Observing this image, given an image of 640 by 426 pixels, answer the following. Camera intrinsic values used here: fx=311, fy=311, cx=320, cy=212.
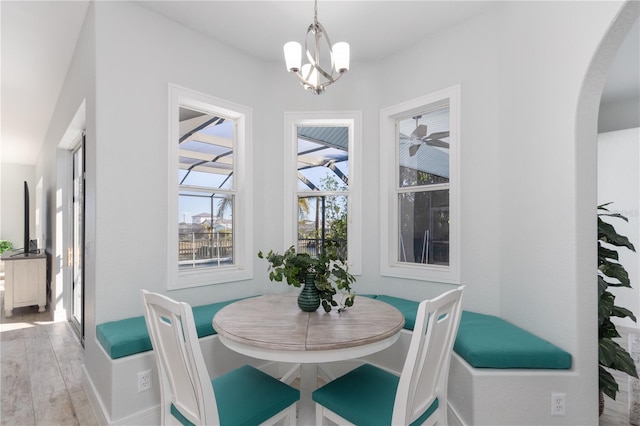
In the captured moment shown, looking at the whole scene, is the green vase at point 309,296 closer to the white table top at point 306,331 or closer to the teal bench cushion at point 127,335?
the white table top at point 306,331

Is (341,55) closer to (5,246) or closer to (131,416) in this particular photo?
(131,416)

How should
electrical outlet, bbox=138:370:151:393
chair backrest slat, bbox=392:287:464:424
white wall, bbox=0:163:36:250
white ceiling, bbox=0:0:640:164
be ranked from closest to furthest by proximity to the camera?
chair backrest slat, bbox=392:287:464:424 → electrical outlet, bbox=138:370:151:393 → white ceiling, bbox=0:0:640:164 → white wall, bbox=0:163:36:250

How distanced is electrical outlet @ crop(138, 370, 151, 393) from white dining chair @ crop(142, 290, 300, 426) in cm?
56

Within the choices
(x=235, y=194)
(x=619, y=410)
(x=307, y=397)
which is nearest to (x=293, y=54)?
(x=235, y=194)

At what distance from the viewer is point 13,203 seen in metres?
7.33

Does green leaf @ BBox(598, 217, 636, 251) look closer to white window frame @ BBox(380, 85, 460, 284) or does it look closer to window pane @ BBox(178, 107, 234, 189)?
white window frame @ BBox(380, 85, 460, 284)

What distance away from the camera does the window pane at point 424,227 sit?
108 inches

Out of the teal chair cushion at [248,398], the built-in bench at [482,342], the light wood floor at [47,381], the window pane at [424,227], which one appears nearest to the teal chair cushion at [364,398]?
the teal chair cushion at [248,398]

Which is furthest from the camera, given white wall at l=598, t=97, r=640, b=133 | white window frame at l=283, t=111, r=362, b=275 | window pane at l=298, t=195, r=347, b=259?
white wall at l=598, t=97, r=640, b=133

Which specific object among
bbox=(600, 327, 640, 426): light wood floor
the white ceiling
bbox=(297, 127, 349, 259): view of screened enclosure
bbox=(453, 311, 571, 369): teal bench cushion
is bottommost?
bbox=(600, 327, 640, 426): light wood floor

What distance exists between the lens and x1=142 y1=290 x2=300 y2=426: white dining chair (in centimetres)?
125

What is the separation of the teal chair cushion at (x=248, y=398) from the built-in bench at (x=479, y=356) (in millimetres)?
604

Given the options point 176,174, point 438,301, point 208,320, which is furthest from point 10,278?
point 438,301

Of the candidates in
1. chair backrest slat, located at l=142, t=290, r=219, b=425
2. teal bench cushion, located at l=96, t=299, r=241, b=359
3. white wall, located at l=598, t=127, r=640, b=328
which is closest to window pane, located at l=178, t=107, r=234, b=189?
teal bench cushion, located at l=96, t=299, r=241, b=359
